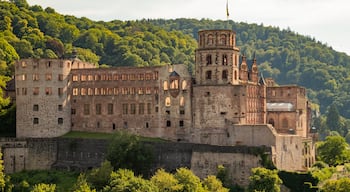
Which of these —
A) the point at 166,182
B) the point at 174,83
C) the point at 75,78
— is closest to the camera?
the point at 166,182

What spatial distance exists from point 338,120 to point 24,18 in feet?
276

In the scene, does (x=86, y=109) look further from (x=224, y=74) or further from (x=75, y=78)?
(x=224, y=74)

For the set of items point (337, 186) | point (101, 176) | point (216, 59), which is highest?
point (216, 59)

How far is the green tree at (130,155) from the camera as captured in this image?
86688mm

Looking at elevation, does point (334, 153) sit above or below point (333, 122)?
below

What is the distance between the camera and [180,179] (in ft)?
267

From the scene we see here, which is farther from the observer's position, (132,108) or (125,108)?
(125,108)

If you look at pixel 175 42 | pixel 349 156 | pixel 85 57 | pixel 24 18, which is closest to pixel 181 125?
pixel 349 156

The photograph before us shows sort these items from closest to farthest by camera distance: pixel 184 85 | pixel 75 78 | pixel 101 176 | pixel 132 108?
pixel 101 176 → pixel 184 85 → pixel 132 108 → pixel 75 78

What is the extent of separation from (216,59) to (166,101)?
8.52 metres

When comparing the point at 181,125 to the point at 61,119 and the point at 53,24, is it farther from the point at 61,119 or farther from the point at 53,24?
the point at 53,24

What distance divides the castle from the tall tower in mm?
123

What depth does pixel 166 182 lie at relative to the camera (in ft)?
263

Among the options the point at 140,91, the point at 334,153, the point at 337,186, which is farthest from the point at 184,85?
the point at 334,153
